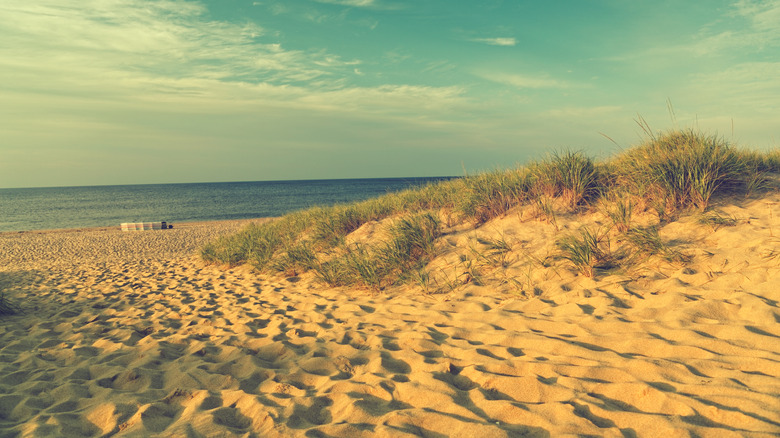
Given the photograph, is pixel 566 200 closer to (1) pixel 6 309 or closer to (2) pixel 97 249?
(1) pixel 6 309

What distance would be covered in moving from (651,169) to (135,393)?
20.9 feet

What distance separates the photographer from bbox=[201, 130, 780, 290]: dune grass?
537 centimetres

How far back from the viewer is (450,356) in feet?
10.9

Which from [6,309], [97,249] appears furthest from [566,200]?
[97,249]

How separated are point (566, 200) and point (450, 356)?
4.04 meters

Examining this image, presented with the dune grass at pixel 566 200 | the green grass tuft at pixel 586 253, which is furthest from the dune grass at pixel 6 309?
the green grass tuft at pixel 586 253

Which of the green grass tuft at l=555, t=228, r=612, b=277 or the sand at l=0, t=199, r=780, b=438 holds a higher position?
the green grass tuft at l=555, t=228, r=612, b=277

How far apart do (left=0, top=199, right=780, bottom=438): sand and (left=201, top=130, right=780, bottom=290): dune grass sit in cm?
37

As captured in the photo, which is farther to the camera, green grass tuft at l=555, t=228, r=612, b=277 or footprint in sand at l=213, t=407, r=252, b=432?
green grass tuft at l=555, t=228, r=612, b=277

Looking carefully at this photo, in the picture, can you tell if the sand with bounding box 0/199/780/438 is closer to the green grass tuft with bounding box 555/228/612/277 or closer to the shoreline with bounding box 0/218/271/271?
the green grass tuft with bounding box 555/228/612/277

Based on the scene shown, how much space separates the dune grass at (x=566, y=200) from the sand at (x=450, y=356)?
37cm

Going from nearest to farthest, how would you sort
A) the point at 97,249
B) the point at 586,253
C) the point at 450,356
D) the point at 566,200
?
the point at 450,356 < the point at 586,253 < the point at 566,200 < the point at 97,249

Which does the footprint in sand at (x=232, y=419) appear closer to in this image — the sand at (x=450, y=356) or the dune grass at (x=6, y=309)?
the sand at (x=450, y=356)

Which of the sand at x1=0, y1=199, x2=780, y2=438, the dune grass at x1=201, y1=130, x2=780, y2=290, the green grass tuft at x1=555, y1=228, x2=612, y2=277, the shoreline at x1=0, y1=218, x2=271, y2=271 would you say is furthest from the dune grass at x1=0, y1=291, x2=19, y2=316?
the green grass tuft at x1=555, y1=228, x2=612, y2=277
